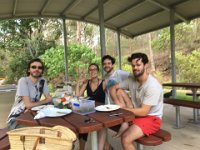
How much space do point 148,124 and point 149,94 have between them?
0.31m

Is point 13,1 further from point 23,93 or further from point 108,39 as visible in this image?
point 108,39

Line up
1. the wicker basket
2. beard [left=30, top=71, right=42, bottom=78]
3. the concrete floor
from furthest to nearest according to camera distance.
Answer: the concrete floor
beard [left=30, top=71, right=42, bottom=78]
the wicker basket

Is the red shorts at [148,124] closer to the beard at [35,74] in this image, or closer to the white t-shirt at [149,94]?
the white t-shirt at [149,94]

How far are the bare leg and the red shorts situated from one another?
0.05 meters

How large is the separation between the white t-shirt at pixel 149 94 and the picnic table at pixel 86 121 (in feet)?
0.91

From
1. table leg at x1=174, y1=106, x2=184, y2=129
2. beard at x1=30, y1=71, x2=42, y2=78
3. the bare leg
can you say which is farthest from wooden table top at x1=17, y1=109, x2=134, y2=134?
table leg at x1=174, y1=106, x2=184, y2=129

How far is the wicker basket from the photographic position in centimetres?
165

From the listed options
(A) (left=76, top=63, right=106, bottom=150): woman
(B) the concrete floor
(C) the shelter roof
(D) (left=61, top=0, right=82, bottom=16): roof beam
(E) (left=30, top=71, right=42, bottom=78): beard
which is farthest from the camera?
(D) (left=61, top=0, right=82, bottom=16): roof beam

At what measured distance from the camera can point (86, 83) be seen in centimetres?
360

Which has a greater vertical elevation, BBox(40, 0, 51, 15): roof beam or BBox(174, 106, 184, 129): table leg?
BBox(40, 0, 51, 15): roof beam

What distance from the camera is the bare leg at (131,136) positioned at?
258 centimetres

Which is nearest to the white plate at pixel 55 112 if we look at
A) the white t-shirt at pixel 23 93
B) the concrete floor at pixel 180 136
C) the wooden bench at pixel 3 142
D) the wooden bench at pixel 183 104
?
the wooden bench at pixel 3 142

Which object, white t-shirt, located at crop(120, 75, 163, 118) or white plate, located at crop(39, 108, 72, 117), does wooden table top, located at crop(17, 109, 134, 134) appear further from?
white t-shirt, located at crop(120, 75, 163, 118)

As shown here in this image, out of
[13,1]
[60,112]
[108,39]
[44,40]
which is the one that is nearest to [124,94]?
[60,112]
